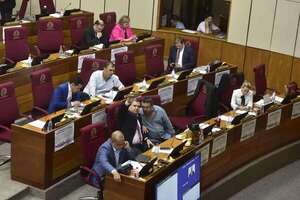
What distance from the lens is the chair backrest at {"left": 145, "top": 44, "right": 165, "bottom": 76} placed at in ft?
31.3

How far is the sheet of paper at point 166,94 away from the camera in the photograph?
26.7 feet

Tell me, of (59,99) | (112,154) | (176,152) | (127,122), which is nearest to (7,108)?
(59,99)

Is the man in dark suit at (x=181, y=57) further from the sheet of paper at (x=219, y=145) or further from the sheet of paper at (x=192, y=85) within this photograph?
the sheet of paper at (x=219, y=145)

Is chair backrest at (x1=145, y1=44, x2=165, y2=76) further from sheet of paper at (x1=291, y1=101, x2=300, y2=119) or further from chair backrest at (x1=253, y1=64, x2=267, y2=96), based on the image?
sheet of paper at (x1=291, y1=101, x2=300, y2=119)

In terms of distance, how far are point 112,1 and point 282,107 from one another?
590cm

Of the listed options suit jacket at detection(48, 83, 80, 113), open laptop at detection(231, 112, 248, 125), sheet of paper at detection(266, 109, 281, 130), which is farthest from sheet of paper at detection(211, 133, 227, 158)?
suit jacket at detection(48, 83, 80, 113)

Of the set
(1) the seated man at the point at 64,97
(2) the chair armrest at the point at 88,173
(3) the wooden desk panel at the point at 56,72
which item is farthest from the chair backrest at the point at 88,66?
(2) the chair armrest at the point at 88,173

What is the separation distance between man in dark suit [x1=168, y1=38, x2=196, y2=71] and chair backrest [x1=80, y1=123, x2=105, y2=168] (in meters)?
4.00

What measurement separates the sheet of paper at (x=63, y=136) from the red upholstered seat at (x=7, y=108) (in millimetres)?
723

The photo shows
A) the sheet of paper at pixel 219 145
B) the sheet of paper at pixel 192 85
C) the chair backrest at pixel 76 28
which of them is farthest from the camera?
the chair backrest at pixel 76 28

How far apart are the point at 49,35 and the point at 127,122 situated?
387 cm

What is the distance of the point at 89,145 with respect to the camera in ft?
19.9

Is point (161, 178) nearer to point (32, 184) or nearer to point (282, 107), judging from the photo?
point (32, 184)

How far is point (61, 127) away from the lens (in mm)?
6211
